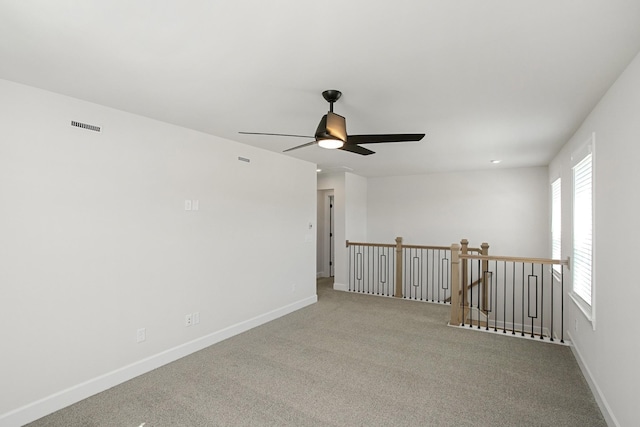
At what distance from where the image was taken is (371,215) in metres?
8.02

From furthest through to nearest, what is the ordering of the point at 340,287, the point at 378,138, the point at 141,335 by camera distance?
the point at 340,287 → the point at 141,335 → the point at 378,138

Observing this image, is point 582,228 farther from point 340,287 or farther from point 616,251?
point 340,287

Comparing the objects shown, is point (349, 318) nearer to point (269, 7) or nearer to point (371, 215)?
point (371, 215)

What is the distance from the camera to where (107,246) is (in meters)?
3.04

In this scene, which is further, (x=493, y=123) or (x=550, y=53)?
(x=493, y=123)

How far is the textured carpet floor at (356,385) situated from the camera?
8.42 ft

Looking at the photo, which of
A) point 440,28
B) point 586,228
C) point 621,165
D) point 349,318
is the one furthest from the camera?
point 349,318

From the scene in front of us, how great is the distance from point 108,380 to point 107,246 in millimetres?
1201

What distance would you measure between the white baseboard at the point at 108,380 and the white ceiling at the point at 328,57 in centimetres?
243

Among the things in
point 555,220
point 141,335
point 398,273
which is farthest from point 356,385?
point 555,220

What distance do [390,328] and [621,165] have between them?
3.22 metres

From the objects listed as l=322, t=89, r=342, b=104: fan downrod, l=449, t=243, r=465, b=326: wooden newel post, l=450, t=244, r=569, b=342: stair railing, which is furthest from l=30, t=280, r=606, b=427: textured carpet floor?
l=322, t=89, r=342, b=104: fan downrod

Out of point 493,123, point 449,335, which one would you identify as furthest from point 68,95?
point 449,335

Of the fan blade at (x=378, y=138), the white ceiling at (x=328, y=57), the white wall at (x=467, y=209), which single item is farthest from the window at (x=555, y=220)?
the fan blade at (x=378, y=138)
